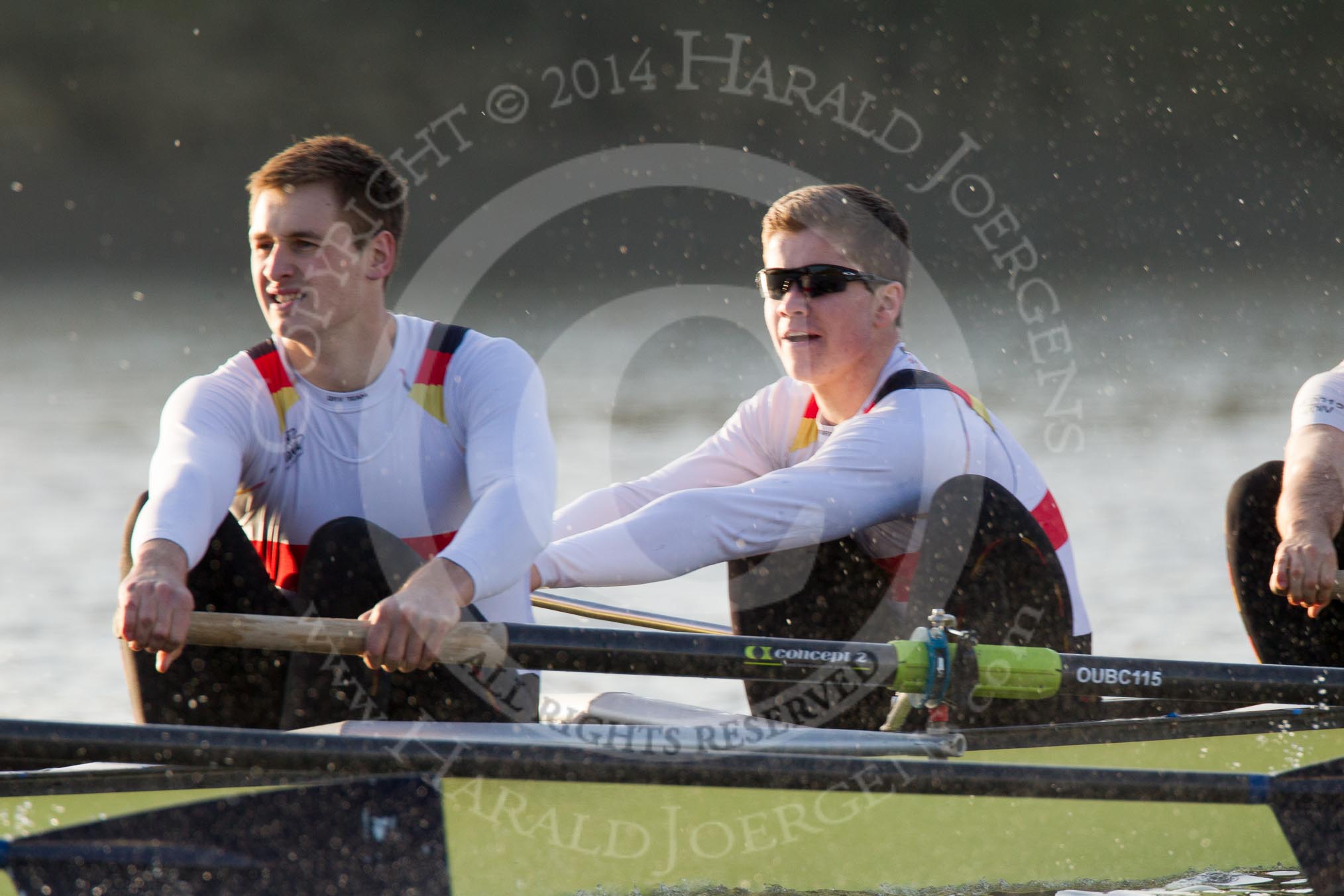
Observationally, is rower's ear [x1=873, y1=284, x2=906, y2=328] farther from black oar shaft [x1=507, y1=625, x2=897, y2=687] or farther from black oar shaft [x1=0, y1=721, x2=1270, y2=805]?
black oar shaft [x1=0, y1=721, x2=1270, y2=805]

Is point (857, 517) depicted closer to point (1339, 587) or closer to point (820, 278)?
point (820, 278)

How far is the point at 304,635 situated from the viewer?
241 centimetres

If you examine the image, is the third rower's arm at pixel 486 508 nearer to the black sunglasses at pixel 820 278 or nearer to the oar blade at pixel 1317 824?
the black sunglasses at pixel 820 278

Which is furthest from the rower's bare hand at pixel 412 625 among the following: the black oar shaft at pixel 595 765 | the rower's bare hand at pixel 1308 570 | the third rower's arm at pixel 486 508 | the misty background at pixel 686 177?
the misty background at pixel 686 177

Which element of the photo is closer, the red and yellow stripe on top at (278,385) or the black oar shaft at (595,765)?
the black oar shaft at (595,765)

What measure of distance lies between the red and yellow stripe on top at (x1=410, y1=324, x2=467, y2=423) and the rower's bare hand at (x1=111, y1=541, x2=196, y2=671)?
0.63 metres

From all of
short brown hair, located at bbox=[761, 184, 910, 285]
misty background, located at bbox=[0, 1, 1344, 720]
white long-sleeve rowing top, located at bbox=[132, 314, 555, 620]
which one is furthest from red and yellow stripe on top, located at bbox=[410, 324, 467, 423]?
misty background, located at bbox=[0, 1, 1344, 720]

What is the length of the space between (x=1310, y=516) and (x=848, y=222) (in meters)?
1.20

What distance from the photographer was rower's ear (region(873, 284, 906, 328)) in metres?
3.29

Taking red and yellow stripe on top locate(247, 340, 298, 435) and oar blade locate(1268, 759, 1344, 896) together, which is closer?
oar blade locate(1268, 759, 1344, 896)

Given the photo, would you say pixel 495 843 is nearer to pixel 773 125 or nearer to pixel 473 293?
pixel 473 293

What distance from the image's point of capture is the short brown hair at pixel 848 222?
10.8ft

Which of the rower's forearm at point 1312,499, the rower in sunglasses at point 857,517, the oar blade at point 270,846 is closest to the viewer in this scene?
the oar blade at point 270,846

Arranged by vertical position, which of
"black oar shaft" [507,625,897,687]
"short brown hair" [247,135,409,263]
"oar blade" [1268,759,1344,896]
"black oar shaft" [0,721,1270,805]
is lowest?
"oar blade" [1268,759,1344,896]
